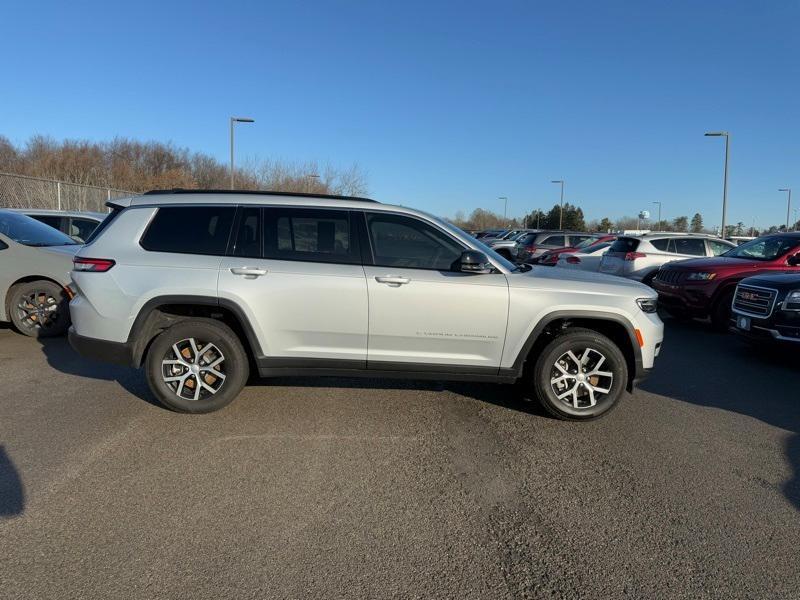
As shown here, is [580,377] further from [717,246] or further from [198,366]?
[717,246]

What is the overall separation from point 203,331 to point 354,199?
179 centimetres

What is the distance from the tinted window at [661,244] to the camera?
12586mm

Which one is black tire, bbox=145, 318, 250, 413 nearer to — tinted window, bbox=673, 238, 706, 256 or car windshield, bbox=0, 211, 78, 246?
car windshield, bbox=0, 211, 78, 246

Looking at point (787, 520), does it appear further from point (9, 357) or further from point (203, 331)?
point (9, 357)

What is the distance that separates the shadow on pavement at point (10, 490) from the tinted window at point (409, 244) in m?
2.91

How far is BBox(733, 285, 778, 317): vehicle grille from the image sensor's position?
6680mm

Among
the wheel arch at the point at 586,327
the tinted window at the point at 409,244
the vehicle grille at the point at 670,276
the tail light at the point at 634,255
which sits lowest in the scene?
the wheel arch at the point at 586,327

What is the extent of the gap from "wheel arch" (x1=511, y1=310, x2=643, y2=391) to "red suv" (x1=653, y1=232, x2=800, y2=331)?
17.5 feet

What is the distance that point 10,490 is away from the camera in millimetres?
3209

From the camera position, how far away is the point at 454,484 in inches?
136

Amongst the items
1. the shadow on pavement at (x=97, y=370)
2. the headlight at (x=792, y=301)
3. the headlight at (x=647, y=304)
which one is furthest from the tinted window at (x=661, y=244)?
the shadow on pavement at (x=97, y=370)

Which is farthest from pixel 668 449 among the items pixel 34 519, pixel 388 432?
pixel 34 519

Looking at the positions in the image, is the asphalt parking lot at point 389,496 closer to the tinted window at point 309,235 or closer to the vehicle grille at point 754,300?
the tinted window at point 309,235

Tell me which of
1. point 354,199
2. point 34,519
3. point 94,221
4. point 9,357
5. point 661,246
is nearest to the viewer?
point 34,519
